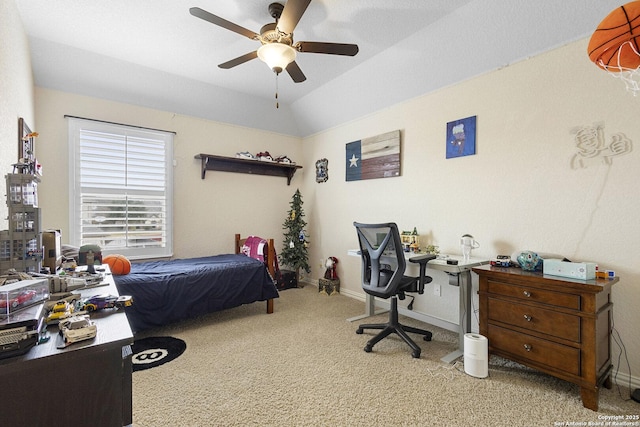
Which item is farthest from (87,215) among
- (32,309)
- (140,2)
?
(32,309)

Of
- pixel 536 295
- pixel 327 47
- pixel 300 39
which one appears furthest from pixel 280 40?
pixel 536 295

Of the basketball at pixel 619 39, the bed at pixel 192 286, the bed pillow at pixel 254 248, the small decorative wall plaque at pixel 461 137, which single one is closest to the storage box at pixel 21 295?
the bed at pixel 192 286

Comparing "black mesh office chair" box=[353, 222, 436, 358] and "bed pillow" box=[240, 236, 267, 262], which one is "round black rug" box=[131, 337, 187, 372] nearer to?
"bed pillow" box=[240, 236, 267, 262]

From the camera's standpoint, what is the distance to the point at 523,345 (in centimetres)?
204

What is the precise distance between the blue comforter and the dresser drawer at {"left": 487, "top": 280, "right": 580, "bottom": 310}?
2165mm

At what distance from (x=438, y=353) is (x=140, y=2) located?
360 cm

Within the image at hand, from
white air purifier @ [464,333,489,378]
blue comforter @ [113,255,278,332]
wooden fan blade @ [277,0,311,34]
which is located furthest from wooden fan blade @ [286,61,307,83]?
white air purifier @ [464,333,489,378]

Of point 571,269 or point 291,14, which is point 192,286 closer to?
point 291,14

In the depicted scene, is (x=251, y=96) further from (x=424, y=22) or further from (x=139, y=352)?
(x=139, y=352)

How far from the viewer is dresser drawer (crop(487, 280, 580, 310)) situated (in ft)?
6.02

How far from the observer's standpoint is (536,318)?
1984 mm

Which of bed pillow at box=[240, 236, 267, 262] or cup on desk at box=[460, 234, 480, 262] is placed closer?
cup on desk at box=[460, 234, 480, 262]

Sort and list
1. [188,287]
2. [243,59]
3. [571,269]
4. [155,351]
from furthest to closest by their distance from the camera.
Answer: [188,287] → [155,351] → [243,59] → [571,269]

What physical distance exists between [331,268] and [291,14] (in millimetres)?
3136
